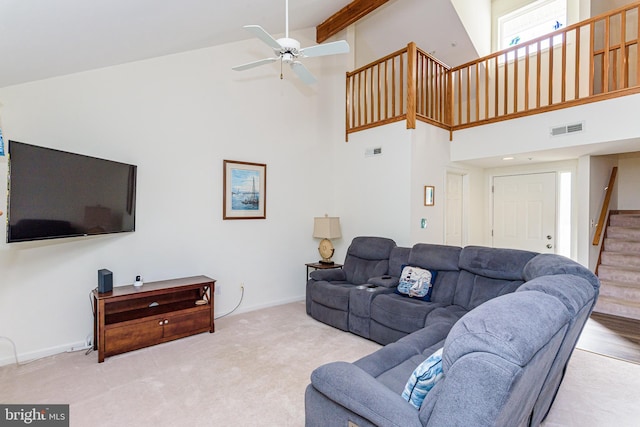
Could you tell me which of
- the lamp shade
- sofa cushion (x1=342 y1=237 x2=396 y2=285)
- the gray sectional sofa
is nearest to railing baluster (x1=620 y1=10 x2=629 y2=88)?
the gray sectional sofa

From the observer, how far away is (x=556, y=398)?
2.34 metres

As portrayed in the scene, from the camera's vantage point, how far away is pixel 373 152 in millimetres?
4707

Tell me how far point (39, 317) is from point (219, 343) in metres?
1.66

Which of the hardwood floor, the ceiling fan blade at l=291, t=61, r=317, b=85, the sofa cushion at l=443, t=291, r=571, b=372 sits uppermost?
the ceiling fan blade at l=291, t=61, r=317, b=85

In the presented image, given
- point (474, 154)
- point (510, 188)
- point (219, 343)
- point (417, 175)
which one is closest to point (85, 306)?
point (219, 343)

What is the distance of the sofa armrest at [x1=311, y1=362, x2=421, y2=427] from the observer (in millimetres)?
1188

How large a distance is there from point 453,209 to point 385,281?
2.20 m

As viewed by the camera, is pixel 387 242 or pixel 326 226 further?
pixel 326 226

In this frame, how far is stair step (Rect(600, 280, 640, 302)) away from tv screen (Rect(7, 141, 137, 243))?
6.06 meters

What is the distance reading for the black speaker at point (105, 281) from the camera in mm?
2932

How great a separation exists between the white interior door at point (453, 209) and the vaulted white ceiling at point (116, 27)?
279 centimetres

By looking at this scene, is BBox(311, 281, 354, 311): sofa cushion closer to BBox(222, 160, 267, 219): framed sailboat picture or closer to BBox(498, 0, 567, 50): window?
BBox(222, 160, 267, 219): framed sailboat picture

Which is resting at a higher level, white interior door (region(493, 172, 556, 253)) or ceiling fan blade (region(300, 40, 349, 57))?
ceiling fan blade (region(300, 40, 349, 57))

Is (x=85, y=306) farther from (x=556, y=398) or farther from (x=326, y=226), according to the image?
(x=556, y=398)
